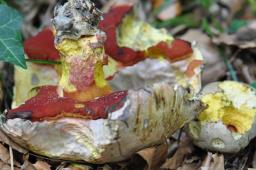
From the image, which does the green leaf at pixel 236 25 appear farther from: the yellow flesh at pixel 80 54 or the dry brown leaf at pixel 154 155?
the yellow flesh at pixel 80 54

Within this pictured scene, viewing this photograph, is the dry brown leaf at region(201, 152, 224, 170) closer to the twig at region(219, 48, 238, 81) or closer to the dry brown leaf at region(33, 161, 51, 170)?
the dry brown leaf at region(33, 161, 51, 170)

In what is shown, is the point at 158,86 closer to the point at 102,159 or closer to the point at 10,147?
the point at 102,159

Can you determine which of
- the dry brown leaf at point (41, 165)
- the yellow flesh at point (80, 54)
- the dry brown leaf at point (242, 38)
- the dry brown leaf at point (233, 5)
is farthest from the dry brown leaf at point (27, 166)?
the dry brown leaf at point (233, 5)

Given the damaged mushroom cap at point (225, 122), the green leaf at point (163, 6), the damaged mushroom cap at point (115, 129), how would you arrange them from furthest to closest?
the green leaf at point (163, 6) < the damaged mushroom cap at point (225, 122) < the damaged mushroom cap at point (115, 129)

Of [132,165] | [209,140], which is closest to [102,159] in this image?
[132,165]

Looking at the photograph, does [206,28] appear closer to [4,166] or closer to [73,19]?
[73,19]
